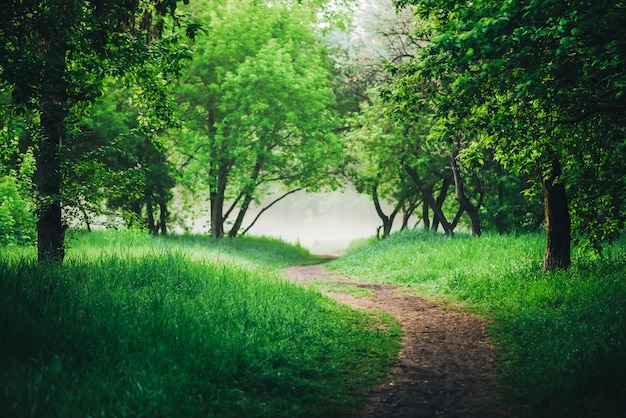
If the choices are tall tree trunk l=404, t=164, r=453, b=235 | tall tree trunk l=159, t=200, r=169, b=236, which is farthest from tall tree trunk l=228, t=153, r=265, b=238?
tall tree trunk l=404, t=164, r=453, b=235

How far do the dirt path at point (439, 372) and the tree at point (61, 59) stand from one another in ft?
19.3

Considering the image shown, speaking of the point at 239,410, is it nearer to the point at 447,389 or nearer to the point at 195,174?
the point at 447,389

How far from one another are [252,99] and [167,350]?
54.8ft

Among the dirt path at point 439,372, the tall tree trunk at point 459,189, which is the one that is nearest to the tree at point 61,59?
the dirt path at point 439,372

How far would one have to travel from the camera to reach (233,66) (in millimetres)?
21141

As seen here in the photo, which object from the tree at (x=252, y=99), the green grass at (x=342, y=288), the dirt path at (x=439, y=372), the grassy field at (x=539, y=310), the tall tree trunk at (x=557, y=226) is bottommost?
the dirt path at (x=439, y=372)

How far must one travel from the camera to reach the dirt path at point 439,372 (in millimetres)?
4645

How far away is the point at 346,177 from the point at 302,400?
72.5ft

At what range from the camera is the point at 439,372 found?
5.74 m

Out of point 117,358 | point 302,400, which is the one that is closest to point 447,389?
point 302,400

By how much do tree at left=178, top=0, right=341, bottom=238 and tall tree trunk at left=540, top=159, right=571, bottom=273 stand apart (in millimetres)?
13153

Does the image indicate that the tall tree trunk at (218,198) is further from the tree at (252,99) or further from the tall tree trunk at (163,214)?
the tall tree trunk at (163,214)

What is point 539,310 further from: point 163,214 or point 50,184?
point 163,214

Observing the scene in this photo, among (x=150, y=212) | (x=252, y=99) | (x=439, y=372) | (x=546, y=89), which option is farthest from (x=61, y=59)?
(x=150, y=212)
